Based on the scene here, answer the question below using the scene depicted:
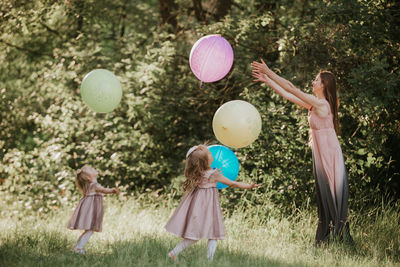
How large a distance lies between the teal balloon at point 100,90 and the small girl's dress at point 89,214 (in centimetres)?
89

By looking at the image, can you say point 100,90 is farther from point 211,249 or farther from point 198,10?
point 198,10

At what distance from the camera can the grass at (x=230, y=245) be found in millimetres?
3980

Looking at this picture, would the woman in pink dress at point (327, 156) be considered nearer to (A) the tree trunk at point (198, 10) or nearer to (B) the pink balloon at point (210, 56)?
(B) the pink balloon at point (210, 56)

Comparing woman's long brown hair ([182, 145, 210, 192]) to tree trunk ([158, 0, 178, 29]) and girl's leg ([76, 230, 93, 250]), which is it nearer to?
girl's leg ([76, 230, 93, 250])

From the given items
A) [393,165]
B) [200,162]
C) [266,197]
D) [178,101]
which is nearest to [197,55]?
[200,162]

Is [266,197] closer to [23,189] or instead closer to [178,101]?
[178,101]

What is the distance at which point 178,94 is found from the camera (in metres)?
7.59

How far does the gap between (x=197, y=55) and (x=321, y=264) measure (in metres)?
2.44

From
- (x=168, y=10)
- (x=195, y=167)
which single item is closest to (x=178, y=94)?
(x=168, y=10)

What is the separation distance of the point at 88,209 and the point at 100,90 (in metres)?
1.28

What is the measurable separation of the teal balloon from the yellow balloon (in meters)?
1.35

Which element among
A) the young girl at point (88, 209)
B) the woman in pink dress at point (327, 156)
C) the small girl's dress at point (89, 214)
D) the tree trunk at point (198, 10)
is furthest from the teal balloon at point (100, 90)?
the tree trunk at point (198, 10)

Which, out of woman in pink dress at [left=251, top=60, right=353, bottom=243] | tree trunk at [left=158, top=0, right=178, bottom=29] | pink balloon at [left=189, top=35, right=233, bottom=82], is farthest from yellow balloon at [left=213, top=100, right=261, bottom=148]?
tree trunk at [left=158, top=0, right=178, bottom=29]

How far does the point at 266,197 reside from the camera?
5.94m
